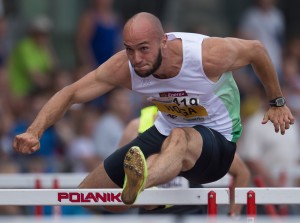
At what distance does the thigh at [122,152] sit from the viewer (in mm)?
8711

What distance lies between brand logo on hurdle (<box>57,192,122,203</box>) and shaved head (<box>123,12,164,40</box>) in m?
1.10

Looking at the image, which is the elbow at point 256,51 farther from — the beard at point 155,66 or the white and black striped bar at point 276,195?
the white and black striped bar at point 276,195

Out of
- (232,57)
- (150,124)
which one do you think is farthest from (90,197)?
(150,124)

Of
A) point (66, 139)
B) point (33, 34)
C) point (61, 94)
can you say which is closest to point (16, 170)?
point (66, 139)

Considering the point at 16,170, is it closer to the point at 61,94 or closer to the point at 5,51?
the point at 5,51

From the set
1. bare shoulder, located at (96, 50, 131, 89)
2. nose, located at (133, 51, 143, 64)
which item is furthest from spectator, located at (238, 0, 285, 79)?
nose, located at (133, 51, 143, 64)

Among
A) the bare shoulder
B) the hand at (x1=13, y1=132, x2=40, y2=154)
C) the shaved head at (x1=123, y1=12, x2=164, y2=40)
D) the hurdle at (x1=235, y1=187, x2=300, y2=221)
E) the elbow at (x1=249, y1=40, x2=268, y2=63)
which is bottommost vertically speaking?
the hurdle at (x1=235, y1=187, x2=300, y2=221)

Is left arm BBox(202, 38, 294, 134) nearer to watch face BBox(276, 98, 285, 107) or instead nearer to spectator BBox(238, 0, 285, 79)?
watch face BBox(276, 98, 285, 107)

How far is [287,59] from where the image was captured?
15.2m

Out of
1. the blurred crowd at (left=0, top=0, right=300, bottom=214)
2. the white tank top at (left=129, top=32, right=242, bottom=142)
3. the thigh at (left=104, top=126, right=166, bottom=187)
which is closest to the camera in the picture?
the white tank top at (left=129, top=32, right=242, bottom=142)

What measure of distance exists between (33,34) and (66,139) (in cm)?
149

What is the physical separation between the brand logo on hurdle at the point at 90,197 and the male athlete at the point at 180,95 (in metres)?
0.23

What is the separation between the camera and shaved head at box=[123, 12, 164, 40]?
7.98m

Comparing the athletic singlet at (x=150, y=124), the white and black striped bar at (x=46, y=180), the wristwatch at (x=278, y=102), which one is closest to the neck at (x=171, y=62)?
the wristwatch at (x=278, y=102)
